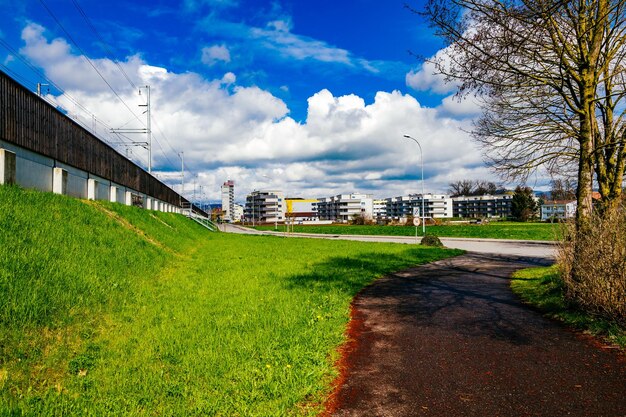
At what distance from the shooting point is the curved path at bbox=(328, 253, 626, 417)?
3840mm

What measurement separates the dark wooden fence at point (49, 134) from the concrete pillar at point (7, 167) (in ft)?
1.85

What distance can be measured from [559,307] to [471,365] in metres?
3.83

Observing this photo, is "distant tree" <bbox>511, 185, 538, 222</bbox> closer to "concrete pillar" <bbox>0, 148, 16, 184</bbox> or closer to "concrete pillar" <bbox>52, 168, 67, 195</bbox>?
"concrete pillar" <bbox>52, 168, 67, 195</bbox>

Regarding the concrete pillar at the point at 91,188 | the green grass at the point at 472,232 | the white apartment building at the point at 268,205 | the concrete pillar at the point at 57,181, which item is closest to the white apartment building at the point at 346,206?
the white apartment building at the point at 268,205

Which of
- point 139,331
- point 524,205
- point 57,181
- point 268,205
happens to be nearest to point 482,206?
point 524,205

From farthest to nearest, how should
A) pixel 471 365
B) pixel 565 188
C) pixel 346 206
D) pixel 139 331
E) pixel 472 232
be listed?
1. pixel 346 206
2. pixel 472 232
3. pixel 565 188
4. pixel 139 331
5. pixel 471 365

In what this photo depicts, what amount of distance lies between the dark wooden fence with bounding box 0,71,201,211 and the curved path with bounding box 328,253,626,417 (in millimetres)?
13202

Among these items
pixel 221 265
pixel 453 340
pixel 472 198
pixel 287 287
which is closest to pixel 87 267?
pixel 287 287

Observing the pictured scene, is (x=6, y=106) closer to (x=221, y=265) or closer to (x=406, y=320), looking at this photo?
(x=221, y=265)

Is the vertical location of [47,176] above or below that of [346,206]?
below

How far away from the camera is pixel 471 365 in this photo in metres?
4.86

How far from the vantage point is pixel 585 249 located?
682 cm

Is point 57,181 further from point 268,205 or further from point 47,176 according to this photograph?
point 268,205

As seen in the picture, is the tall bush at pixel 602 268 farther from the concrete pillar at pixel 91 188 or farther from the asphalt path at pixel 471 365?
the concrete pillar at pixel 91 188
